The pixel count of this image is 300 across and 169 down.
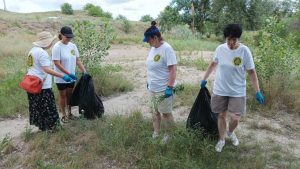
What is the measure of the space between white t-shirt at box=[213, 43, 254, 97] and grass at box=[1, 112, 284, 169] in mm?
653

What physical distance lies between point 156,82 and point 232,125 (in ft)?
3.38

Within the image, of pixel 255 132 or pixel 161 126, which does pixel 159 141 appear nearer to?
pixel 161 126

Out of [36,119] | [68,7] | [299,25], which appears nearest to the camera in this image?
[36,119]

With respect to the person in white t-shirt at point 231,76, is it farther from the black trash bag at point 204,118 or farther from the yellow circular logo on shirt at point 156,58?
the yellow circular logo on shirt at point 156,58

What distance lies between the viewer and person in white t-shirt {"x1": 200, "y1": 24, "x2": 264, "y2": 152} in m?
3.63

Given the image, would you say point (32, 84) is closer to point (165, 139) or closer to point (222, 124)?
point (165, 139)

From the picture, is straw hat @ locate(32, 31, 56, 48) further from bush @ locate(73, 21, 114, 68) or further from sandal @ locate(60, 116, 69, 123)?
bush @ locate(73, 21, 114, 68)

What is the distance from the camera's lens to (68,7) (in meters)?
53.6

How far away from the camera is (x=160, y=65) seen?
394 cm

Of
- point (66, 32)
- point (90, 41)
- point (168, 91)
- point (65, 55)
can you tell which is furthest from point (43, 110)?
point (90, 41)

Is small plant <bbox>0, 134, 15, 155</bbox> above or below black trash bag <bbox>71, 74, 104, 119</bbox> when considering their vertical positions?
below

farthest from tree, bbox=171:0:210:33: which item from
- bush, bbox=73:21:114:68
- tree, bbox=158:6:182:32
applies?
bush, bbox=73:21:114:68

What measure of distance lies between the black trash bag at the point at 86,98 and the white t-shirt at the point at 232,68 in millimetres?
2049

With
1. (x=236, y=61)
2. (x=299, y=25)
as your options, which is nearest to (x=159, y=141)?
(x=236, y=61)
